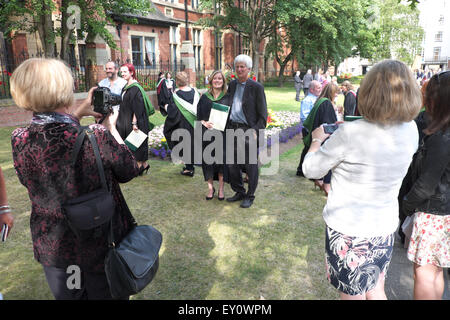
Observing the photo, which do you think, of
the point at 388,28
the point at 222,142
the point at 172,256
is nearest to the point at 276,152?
the point at 222,142

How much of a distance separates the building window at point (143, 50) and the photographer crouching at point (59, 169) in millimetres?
24489

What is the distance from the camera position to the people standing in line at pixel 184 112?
6535 mm

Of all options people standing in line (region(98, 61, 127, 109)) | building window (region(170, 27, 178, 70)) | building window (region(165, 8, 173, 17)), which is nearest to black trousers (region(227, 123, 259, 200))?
people standing in line (region(98, 61, 127, 109))

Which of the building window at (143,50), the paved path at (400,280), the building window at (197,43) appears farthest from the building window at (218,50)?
the paved path at (400,280)

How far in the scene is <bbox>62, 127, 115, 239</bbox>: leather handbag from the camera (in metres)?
1.76

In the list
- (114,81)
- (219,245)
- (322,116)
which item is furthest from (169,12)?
(219,245)

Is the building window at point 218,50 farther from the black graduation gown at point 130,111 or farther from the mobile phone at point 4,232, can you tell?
the mobile phone at point 4,232

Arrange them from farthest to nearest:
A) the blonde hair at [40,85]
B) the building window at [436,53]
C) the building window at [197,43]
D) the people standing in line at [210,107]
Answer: the building window at [436,53] < the building window at [197,43] < the people standing in line at [210,107] < the blonde hair at [40,85]

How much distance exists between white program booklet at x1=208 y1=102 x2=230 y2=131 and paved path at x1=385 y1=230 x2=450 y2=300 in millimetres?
2800

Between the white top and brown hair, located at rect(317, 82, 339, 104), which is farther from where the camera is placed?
brown hair, located at rect(317, 82, 339, 104)

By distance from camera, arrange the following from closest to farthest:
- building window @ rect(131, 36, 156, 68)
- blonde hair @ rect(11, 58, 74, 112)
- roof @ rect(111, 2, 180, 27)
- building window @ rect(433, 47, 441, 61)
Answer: blonde hair @ rect(11, 58, 74, 112), roof @ rect(111, 2, 180, 27), building window @ rect(131, 36, 156, 68), building window @ rect(433, 47, 441, 61)

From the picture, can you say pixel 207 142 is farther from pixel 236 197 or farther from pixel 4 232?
pixel 4 232

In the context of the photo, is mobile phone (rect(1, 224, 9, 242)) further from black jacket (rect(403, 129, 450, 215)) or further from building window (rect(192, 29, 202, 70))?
building window (rect(192, 29, 202, 70))
